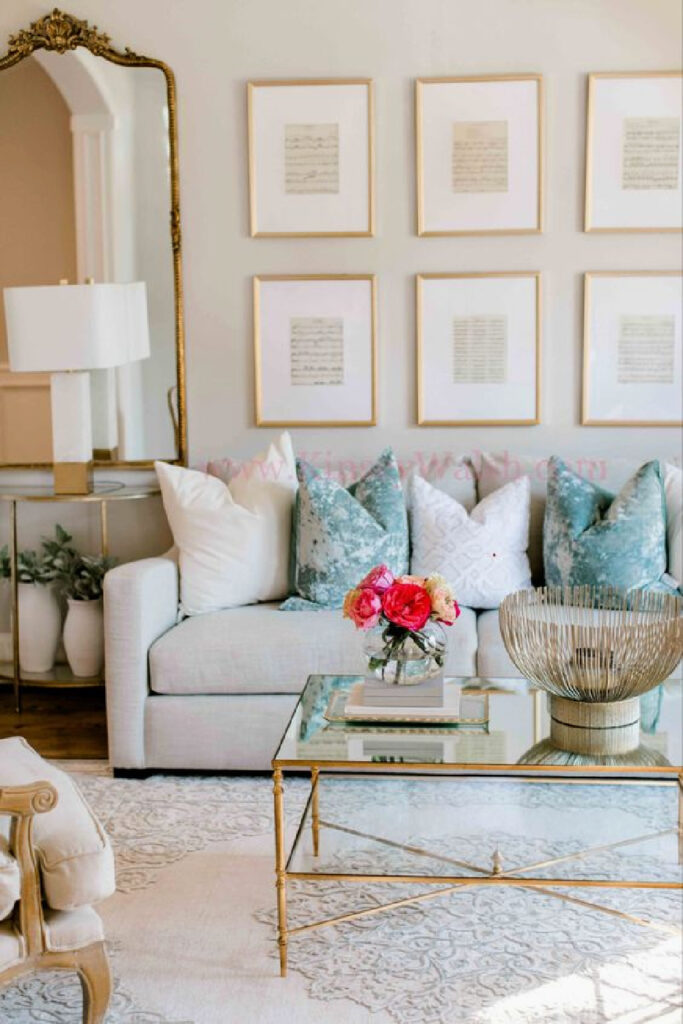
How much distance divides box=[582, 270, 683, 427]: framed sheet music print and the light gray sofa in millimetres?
1166

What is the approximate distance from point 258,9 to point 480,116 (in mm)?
871

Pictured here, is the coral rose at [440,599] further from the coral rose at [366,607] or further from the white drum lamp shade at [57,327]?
the white drum lamp shade at [57,327]

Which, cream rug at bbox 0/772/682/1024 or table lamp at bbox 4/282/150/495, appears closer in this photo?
cream rug at bbox 0/772/682/1024

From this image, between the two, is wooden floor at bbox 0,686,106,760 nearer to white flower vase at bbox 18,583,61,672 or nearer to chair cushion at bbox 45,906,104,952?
white flower vase at bbox 18,583,61,672

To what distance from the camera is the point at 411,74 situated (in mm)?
4465

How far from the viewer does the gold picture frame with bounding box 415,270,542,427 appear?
178 inches

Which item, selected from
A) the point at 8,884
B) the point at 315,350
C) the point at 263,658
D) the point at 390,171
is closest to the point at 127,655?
the point at 263,658

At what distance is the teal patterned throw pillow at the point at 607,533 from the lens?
392 centimetres

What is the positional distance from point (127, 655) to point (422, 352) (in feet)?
5.23

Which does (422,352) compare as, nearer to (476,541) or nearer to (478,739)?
(476,541)

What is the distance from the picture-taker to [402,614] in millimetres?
2811

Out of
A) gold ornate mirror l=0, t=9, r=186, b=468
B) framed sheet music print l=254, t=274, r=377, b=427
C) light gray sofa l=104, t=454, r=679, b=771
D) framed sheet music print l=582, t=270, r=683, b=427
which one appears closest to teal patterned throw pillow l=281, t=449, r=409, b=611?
light gray sofa l=104, t=454, r=679, b=771

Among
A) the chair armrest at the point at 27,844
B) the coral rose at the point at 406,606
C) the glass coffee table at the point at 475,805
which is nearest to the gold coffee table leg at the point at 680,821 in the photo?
the glass coffee table at the point at 475,805

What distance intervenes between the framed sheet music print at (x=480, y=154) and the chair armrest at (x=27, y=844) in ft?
9.29
